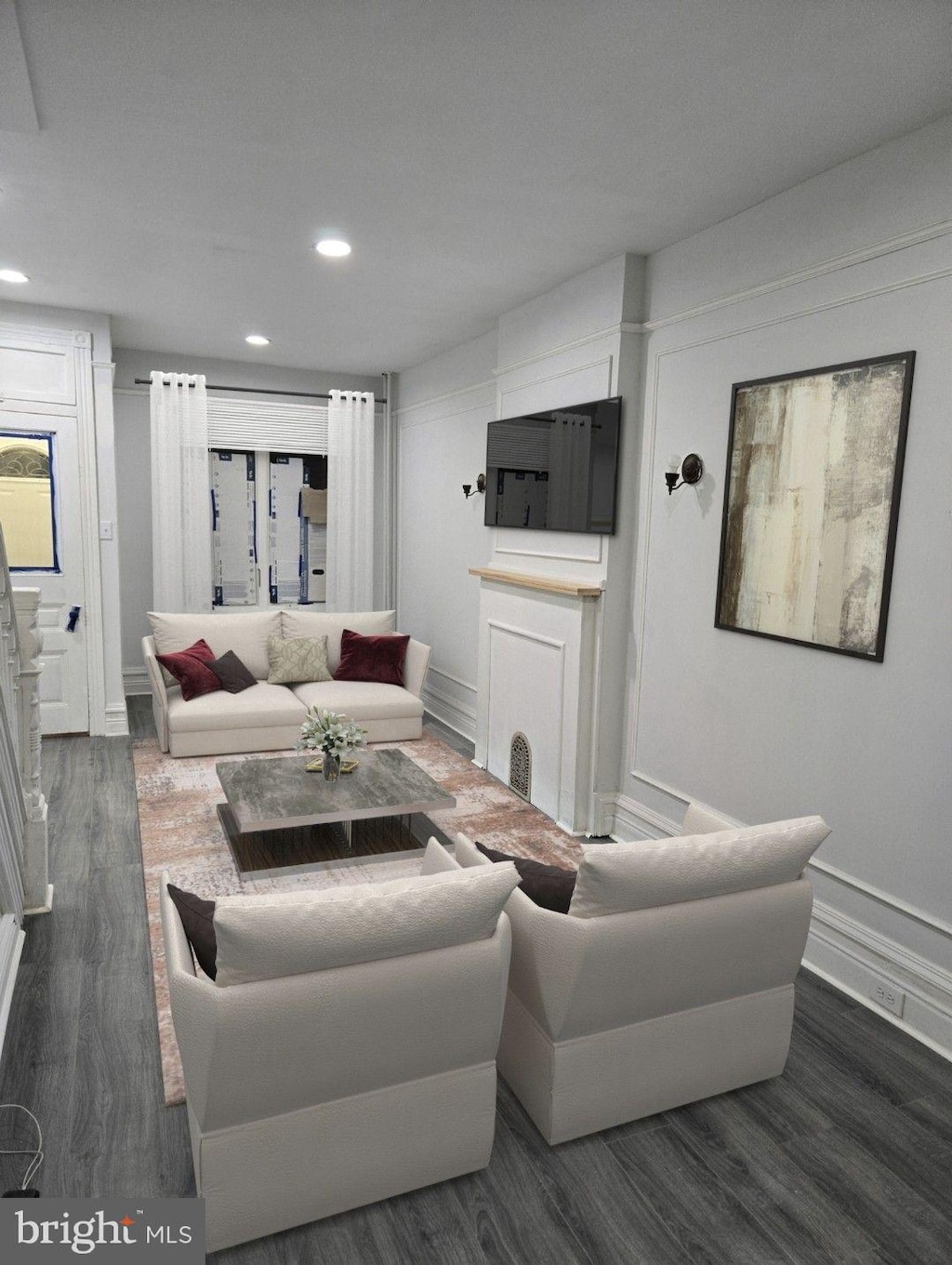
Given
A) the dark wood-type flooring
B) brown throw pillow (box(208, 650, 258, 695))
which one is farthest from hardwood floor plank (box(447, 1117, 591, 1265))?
brown throw pillow (box(208, 650, 258, 695))

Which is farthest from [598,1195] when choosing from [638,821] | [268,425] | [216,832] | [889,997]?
[268,425]

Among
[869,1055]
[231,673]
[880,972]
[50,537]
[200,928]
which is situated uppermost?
[50,537]

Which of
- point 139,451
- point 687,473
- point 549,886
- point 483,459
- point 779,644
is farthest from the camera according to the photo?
point 139,451

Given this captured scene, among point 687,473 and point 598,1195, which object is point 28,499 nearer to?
point 687,473

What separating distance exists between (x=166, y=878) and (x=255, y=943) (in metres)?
0.64

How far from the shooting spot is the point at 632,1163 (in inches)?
79.6

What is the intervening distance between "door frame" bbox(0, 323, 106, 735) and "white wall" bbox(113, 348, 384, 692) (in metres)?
1.25

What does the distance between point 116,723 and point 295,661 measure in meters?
1.26

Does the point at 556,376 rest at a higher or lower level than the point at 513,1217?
higher

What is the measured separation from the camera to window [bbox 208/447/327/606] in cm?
698

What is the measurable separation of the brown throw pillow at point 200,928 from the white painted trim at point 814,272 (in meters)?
2.74

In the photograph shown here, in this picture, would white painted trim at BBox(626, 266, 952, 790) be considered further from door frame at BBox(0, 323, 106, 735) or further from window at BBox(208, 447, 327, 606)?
window at BBox(208, 447, 327, 606)

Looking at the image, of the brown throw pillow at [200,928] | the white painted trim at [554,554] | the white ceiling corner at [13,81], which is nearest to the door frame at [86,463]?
the white painted trim at [554,554]

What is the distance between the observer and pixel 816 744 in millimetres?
2934
